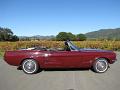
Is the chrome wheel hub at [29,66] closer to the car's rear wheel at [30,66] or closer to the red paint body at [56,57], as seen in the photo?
the car's rear wheel at [30,66]

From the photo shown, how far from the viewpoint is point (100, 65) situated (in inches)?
390

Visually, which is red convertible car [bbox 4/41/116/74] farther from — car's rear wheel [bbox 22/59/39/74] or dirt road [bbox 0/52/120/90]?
dirt road [bbox 0/52/120/90]

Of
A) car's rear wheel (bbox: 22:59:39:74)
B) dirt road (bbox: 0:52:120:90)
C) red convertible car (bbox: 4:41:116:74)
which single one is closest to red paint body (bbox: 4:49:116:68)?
red convertible car (bbox: 4:41:116:74)

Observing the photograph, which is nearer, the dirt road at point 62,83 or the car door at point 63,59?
the dirt road at point 62,83

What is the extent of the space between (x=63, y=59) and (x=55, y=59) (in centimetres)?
32

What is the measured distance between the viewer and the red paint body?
9.73 m

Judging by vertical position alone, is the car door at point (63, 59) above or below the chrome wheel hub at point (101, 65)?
above

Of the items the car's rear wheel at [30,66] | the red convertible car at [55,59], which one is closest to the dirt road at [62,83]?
the car's rear wheel at [30,66]

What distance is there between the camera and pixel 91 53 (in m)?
9.86

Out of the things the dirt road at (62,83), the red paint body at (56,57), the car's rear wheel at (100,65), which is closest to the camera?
the dirt road at (62,83)

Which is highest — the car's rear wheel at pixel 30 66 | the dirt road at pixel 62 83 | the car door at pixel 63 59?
the car door at pixel 63 59

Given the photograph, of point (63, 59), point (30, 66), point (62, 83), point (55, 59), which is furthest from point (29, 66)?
point (62, 83)

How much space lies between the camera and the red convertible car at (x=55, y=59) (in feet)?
32.0

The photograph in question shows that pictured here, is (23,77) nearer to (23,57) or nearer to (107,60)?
(23,57)
